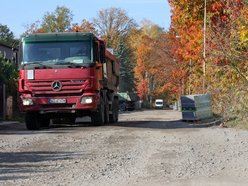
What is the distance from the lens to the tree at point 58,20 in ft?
309

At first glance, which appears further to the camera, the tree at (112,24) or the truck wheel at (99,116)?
the tree at (112,24)

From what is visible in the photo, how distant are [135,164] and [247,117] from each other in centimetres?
1022

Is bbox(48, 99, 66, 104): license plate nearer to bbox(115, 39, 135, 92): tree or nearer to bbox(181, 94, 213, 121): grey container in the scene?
bbox(181, 94, 213, 121): grey container

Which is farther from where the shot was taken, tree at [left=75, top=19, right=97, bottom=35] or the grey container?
tree at [left=75, top=19, right=97, bottom=35]

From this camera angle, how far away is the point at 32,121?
21.3 meters

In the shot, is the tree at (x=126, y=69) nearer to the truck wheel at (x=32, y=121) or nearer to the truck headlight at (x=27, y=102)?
the truck wheel at (x=32, y=121)

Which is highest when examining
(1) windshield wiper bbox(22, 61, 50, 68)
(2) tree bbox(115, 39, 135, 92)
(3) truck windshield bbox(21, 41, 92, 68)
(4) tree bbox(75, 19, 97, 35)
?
(4) tree bbox(75, 19, 97, 35)

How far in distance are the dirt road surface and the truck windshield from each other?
12.5 ft

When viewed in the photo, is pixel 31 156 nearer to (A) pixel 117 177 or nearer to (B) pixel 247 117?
(A) pixel 117 177

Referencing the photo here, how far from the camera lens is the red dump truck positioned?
64.5 feet

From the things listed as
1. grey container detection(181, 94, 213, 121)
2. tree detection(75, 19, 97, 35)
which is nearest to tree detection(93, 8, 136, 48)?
tree detection(75, 19, 97, 35)

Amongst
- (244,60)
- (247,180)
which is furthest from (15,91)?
(247,180)

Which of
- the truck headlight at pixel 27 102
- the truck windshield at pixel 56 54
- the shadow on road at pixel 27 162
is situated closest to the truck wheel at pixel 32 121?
the truck headlight at pixel 27 102

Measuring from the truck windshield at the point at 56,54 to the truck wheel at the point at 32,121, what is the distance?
2279mm
